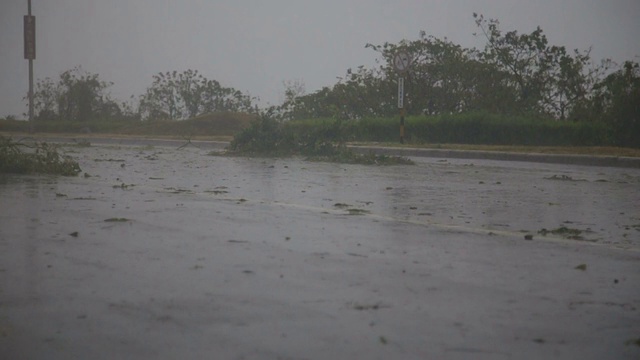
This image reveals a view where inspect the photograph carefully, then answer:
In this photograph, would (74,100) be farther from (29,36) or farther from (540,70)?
(540,70)

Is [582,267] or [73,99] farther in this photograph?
[73,99]

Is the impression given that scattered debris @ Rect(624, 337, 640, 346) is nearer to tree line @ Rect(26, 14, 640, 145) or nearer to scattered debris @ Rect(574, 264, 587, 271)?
scattered debris @ Rect(574, 264, 587, 271)

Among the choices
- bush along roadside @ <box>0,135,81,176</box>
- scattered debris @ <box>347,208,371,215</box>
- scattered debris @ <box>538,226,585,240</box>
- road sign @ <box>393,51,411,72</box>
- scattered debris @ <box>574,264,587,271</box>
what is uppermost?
road sign @ <box>393,51,411,72</box>

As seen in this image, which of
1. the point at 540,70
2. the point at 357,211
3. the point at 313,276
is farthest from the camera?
the point at 540,70

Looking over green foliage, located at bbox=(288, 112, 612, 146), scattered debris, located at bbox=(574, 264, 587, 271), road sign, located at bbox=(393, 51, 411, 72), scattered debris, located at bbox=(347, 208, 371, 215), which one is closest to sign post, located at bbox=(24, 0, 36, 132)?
green foliage, located at bbox=(288, 112, 612, 146)

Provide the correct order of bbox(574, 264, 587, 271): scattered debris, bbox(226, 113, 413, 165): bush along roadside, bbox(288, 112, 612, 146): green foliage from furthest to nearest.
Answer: bbox(288, 112, 612, 146): green foliage → bbox(226, 113, 413, 165): bush along roadside → bbox(574, 264, 587, 271): scattered debris

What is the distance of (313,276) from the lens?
532cm

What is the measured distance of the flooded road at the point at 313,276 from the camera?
384 cm

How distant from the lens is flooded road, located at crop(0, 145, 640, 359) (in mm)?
3844

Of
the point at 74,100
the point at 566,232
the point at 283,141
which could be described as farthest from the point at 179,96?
the point at 566,232

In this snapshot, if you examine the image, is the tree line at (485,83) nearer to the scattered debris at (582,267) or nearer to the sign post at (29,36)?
the sign post at (29,36)

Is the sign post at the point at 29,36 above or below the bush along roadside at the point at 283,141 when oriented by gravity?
above

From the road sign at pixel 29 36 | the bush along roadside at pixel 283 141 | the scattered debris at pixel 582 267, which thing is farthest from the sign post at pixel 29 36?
the scattered debris at pixel 582 267

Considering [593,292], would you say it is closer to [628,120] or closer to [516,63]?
[628,120]
